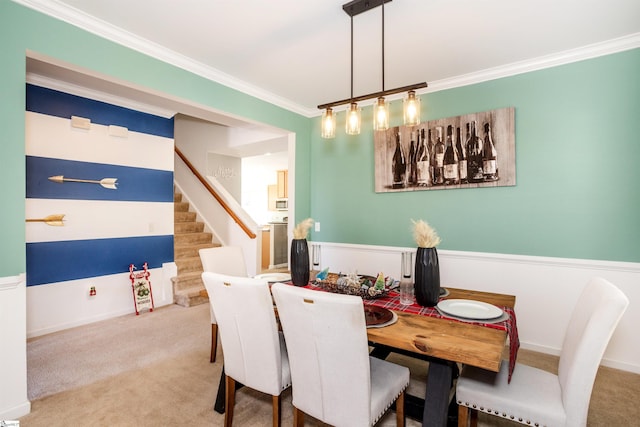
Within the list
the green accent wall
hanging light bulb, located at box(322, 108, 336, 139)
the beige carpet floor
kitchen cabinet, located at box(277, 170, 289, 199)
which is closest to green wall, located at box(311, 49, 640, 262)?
the green accent wall

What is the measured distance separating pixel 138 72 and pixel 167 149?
73.7 inches

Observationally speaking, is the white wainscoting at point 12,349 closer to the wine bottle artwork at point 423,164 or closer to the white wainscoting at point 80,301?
the white wainscoting at point 80,301

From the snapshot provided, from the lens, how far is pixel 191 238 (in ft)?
16.6

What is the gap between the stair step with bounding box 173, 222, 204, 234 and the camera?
200 inches

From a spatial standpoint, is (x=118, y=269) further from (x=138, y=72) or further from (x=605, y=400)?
(x=605, y=400)

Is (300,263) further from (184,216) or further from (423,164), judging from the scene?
(184,216)

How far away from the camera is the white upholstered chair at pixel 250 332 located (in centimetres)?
152

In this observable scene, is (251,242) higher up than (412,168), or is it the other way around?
(412,168)

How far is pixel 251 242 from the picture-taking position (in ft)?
15.6

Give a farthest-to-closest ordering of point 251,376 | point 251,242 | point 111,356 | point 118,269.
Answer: point 251,242
point 118,269
point 111,356
point 251,376

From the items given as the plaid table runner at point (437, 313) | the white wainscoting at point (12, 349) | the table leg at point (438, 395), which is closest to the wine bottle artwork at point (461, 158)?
the plaid table runner at point (437, 313)

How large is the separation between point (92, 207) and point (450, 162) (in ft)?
12.7

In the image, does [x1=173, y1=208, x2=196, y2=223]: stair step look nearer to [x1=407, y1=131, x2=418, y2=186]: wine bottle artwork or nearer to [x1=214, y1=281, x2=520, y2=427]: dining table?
[x1=407, y1=131, x2=418, y2=186]: wine bottle artwork

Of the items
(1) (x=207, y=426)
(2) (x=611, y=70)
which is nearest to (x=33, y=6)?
(1) (x=207, y=426)
